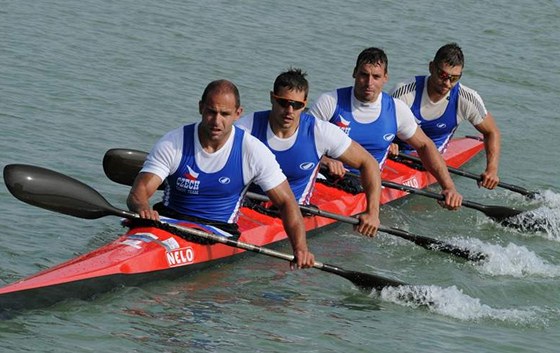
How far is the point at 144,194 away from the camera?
9078 millimetres

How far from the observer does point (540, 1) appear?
26438mm

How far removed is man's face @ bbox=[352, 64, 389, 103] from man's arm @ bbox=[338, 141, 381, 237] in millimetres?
1293

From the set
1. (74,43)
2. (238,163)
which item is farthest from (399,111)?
(74,43)

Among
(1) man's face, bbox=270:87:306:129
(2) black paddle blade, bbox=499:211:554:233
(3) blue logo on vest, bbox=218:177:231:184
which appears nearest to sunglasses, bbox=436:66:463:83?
(2) black paddle blade, bbox=499:211:554:233

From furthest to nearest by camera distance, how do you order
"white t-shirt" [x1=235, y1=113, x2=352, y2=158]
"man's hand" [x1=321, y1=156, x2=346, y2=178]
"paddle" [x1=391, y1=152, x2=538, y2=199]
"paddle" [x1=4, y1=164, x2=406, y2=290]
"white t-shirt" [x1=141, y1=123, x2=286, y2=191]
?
1. "paddle" [x1=391, y1=152, x2=538, y2=199]
2. "man's hand" [x1=321, y1=156, x2=346, y2=178]
3. "white t-shirt" [x1=235, y1=113, x2=352, y2=158]
4. "white t-shirt" [x1=141, y1=123, x2=286, y2=191]
5. "paddle" [x1=4, y1=164, x2=406, y2=290]

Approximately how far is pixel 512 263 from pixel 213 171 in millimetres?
3218

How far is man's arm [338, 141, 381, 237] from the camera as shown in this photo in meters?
10.3

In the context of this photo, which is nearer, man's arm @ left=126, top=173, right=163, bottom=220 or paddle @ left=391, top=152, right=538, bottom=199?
man's arm @ left=126, top=173, right=163, bottom=220

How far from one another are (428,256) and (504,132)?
6382 millimetres

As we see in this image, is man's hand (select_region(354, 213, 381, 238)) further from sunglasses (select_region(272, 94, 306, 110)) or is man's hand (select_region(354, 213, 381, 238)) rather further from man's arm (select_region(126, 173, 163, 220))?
man's arm (select_region(126, 173, 163, 220))

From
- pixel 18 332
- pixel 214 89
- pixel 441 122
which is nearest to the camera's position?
pixel 18 332

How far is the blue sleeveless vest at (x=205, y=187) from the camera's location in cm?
925

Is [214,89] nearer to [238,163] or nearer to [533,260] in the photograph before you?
[238,163]

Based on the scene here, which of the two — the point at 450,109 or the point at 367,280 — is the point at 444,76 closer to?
the point at 450,109
